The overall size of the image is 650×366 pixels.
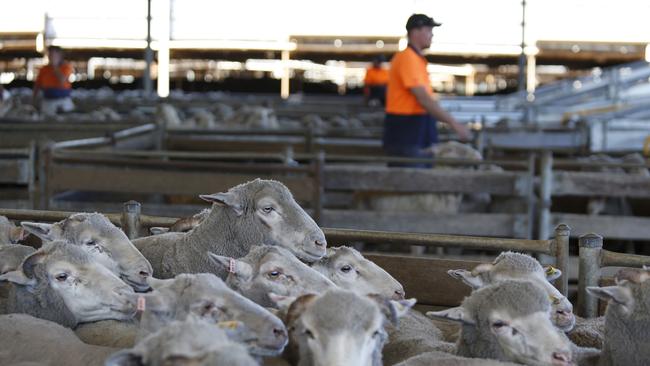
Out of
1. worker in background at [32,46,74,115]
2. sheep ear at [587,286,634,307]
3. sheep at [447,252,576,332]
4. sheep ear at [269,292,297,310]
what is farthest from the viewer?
worker in background at [32,46,74,115]

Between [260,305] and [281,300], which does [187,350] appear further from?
[260,305]

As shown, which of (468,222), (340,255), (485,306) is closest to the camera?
(485,306)

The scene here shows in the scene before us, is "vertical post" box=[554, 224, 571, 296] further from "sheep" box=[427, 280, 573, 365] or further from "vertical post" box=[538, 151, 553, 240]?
"vertical post" box=[538, 151, 553, 240]

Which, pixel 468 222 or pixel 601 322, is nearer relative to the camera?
pixel 601 322

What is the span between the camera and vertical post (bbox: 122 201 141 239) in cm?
495

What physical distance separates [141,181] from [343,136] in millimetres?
4481

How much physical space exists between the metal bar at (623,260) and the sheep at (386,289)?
2.52ft

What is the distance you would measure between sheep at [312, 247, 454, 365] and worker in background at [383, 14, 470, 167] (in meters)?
3.41

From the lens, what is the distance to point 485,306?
338 cm

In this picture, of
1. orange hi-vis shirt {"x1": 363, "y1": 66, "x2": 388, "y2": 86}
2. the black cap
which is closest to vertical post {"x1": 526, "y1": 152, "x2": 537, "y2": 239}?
the black cap

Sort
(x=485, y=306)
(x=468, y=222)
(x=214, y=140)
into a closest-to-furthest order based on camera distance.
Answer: (x=485, y=306) → (x=468, y=222) → (x=214, y=140)

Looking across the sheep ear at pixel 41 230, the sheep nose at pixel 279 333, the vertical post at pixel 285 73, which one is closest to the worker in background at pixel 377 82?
the vertical post at pixel 285 73

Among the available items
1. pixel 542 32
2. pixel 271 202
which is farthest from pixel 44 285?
pixel 542 32

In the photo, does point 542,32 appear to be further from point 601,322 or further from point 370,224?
point 601,322
